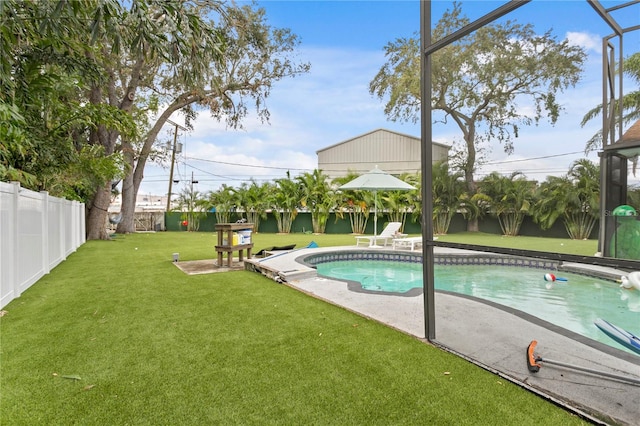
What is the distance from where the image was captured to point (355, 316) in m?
4.16

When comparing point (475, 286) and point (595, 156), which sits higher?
point (595, 156)

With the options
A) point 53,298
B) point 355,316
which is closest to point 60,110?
point 53,298

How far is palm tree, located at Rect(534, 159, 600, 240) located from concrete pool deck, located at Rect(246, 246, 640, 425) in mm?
930

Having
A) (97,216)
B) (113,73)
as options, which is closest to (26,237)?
(97,216)

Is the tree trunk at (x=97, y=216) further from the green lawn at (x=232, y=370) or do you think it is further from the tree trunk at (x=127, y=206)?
the green lawn at (x=232, y=370)

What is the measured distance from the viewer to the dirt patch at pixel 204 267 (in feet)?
23.3

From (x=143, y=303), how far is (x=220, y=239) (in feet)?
9.41

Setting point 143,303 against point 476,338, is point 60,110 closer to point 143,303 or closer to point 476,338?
point 143,303

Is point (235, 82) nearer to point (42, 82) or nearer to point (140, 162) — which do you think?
point (140, 162)

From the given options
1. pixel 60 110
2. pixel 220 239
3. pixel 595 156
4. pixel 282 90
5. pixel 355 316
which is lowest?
pixel 355 316

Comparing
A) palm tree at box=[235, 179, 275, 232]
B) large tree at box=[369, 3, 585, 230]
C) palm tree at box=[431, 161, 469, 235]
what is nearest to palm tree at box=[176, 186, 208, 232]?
palm tree at box=[235, 179, 275, 232]

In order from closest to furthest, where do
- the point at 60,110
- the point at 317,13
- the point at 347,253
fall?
the point at 60,110 < the point at 347,253 < the point at 317,13

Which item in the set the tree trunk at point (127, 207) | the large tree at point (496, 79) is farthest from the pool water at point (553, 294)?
the tree trunk at point (127, 207)

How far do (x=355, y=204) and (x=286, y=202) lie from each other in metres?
3.57
